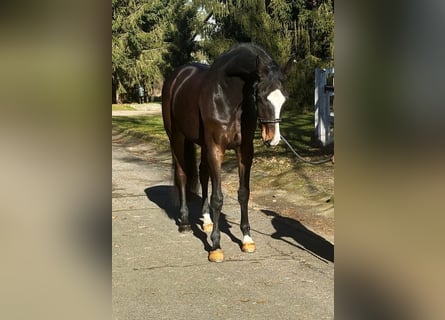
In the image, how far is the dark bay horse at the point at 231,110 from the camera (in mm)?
4484

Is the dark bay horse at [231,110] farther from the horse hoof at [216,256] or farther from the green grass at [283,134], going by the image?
the green grass at [283,134]


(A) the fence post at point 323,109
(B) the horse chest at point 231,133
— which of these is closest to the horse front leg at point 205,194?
(B) the horse chest at point 231,133

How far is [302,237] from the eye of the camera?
18.8 feet

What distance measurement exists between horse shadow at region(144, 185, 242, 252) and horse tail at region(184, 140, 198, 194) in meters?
0.13

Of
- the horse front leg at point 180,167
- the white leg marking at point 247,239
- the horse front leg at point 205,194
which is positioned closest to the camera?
the white leg marking at point 247,239

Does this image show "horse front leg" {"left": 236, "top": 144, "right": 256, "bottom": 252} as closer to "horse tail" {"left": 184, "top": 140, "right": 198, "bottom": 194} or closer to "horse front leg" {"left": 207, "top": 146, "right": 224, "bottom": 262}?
"horse front leg" {"left": 207, "top": 146, "right": 224, "bottom": 262}

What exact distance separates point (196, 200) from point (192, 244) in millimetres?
2063

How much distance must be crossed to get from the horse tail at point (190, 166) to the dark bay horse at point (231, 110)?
11.2 inches

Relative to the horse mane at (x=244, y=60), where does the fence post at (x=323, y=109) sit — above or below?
below

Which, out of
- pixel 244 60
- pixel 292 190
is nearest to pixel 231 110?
pixel 244 60
